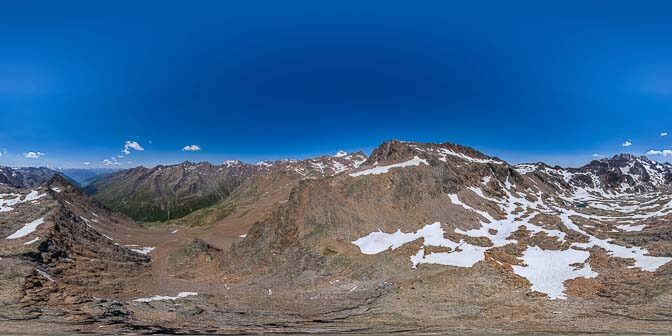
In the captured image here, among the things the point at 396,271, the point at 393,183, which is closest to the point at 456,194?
the point at 393,183

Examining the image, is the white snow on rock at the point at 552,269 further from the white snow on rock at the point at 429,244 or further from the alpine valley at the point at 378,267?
the white snow on rock at the point at 429,244

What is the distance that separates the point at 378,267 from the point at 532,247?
32.8 meters

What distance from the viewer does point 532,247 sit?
99000mm

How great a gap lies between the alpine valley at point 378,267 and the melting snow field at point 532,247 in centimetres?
47

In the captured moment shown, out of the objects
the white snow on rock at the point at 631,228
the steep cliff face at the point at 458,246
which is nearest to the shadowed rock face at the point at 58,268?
the steep cliff face at the point at 458,246

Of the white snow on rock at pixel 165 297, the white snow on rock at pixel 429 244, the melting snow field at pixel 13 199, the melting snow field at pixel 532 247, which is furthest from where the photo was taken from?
the melting snow field at pixel 13 199

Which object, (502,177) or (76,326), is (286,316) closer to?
(76,326)

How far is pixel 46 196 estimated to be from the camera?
6078 inches

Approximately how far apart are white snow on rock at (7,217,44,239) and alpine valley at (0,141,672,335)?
0.91 meters

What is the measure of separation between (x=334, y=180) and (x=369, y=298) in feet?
173

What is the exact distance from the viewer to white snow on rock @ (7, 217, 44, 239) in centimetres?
11793

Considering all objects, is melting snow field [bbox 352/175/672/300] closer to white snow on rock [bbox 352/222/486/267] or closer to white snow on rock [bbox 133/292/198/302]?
white snow on rock [bbox 352/222/486/267]

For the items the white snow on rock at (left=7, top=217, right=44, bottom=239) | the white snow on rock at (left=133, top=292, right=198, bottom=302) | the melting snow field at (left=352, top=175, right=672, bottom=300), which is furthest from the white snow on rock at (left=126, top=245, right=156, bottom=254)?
the melting snow field at (left=352, top=175, right=672, bottom=300)

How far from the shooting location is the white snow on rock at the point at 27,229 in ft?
387
